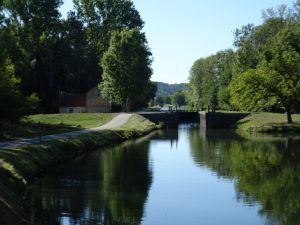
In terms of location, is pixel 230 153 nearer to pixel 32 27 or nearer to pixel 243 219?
pixel 243 219

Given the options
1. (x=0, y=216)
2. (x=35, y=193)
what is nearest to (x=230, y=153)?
(x=35, y=193)

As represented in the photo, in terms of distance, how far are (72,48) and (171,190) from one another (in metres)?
77.1

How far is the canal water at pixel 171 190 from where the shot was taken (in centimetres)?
2358

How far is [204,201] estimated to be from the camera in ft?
90.2

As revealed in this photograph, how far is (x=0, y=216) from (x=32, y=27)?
74.7 metres

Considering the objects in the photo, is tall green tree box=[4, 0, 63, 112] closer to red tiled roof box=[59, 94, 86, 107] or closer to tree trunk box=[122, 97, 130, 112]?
red tiled roof box=[59, 94, 86, 107]

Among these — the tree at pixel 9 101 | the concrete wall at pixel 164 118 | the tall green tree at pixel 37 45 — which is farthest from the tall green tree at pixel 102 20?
the tree at pixel 9 101

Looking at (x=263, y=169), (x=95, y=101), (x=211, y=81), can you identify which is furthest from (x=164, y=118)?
(x=263, y=169)

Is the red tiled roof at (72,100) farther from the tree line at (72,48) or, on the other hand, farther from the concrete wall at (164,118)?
the concrete wall at (164,118)

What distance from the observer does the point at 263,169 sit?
3884 cm

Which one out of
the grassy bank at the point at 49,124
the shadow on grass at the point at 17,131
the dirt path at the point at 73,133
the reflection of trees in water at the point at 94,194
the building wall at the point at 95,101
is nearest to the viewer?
the reflection of trees in water at the point at 94,194

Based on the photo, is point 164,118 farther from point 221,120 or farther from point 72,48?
point 72,48

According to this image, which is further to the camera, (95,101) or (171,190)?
(95,101)

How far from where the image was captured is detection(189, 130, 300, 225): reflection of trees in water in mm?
25906
